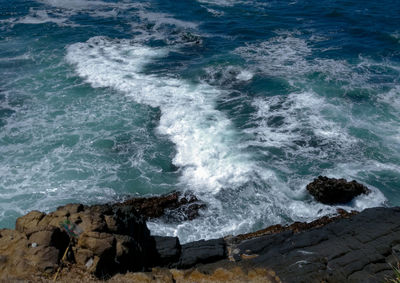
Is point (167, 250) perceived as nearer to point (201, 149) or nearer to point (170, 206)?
point (170, 206)

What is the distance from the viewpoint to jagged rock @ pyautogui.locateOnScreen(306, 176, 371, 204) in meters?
18.8

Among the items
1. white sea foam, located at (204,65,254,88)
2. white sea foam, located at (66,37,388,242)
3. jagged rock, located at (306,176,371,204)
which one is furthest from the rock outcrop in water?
white sea foam, located at (204,65,254,88)

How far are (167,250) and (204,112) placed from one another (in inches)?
599

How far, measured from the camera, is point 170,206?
61.7 feet

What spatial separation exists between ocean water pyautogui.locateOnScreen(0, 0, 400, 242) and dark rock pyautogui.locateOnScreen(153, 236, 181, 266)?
85.3 inches

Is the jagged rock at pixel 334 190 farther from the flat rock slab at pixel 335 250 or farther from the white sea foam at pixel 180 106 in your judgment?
the white sea foam at pixel 180 106

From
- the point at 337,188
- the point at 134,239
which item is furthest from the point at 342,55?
the point at 134,239

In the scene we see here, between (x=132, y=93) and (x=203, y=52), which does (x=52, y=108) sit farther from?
(x=203, y=52)

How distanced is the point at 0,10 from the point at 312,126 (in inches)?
1958

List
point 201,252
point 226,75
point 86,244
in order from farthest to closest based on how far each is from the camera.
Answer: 1. point 226,75
2. point 201,252
3. point 86,244

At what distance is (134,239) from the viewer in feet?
44.3

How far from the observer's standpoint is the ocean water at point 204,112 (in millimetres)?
20047

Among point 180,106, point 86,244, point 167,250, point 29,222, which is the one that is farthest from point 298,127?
point 29,222

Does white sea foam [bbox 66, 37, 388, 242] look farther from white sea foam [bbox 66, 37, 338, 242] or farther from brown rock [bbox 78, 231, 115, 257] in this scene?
brown rock [bbox 78, 231, 115, 257]
